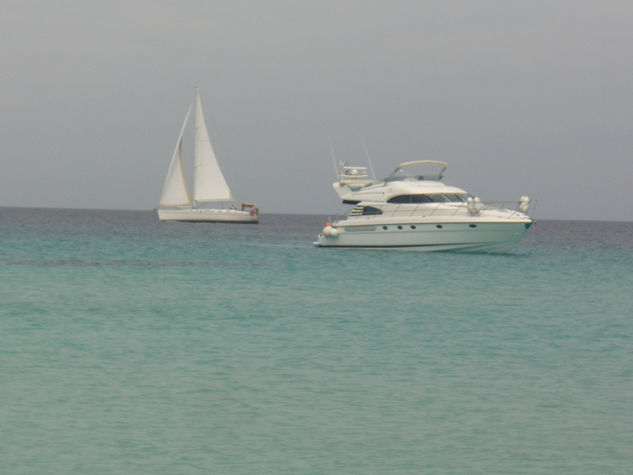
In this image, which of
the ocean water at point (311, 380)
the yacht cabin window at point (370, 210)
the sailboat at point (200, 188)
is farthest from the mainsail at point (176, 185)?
the ocean water at point (311, 380)

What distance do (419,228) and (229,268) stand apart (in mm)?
9983

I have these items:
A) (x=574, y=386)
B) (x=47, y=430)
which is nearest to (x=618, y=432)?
(x=574, y=386)

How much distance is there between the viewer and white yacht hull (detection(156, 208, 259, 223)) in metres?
92.6

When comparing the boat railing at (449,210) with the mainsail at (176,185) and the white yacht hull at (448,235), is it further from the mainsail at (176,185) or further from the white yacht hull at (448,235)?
the mainsail at (176,185)

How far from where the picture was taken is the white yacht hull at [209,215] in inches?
3644

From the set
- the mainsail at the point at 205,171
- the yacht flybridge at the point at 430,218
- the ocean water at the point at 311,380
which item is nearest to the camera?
the ocean water at the point at 311,380

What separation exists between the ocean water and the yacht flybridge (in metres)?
13.5

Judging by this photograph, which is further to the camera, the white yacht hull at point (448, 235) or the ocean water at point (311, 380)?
the white yacht hull at point (448, 235)

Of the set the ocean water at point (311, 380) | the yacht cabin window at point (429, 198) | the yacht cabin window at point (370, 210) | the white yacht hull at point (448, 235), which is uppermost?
the yacht cabin window at point (429, 198)

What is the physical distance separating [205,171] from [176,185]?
4.67 m

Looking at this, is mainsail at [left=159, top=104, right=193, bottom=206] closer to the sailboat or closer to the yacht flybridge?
the sailboat

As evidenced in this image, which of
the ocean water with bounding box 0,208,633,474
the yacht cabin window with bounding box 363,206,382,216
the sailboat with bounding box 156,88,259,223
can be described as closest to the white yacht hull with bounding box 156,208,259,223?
the sailboat with bounding box 156,88,259,223

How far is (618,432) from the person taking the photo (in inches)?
386

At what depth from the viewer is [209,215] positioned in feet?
303
